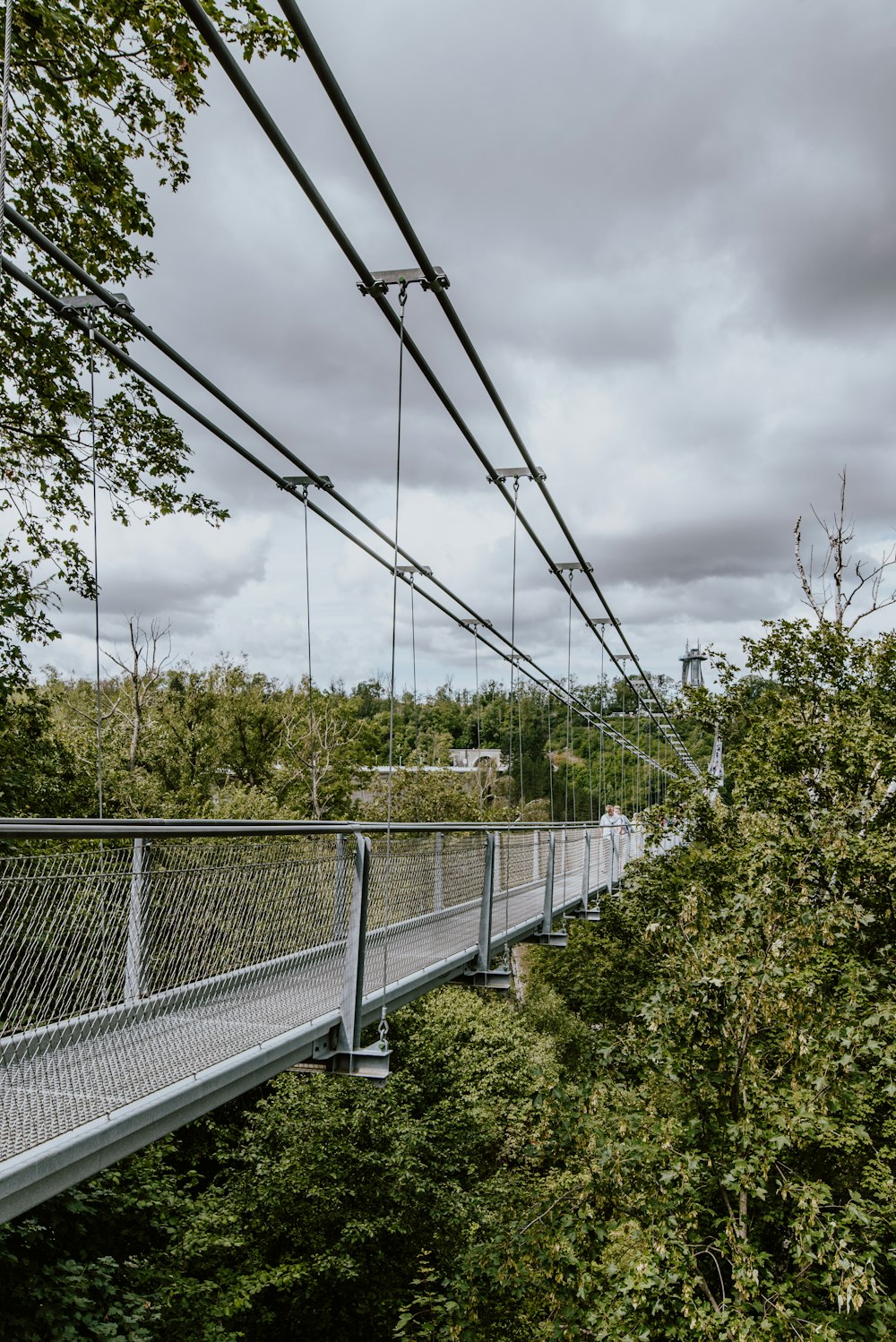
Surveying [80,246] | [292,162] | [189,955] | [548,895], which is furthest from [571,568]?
[189,955]

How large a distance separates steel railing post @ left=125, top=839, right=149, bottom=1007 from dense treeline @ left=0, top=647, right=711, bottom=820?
4.99m

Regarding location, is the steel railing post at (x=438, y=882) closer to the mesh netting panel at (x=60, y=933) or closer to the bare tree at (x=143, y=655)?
the mesh netting panel at (x=60, y=933)

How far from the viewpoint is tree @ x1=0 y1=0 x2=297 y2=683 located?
222 inches

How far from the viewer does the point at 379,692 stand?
145ft

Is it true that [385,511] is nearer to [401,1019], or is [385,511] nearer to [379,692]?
[379,692]

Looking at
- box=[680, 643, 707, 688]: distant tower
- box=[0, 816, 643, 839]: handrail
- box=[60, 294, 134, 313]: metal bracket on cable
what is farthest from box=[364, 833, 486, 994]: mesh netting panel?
box=[680, 643, 707, 688]: distant tower

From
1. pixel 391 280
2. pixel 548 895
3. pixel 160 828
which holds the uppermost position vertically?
pixel 391 280

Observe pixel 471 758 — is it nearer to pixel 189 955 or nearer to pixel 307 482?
pixel 307 482

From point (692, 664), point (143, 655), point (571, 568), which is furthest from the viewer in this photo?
point (692, 664)

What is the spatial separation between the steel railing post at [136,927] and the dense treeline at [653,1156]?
3.41 m

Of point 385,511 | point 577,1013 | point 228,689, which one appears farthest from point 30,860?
point 385,511

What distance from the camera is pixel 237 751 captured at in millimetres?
24328

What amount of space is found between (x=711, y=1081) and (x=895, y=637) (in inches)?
215

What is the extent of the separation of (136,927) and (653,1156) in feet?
13.5
